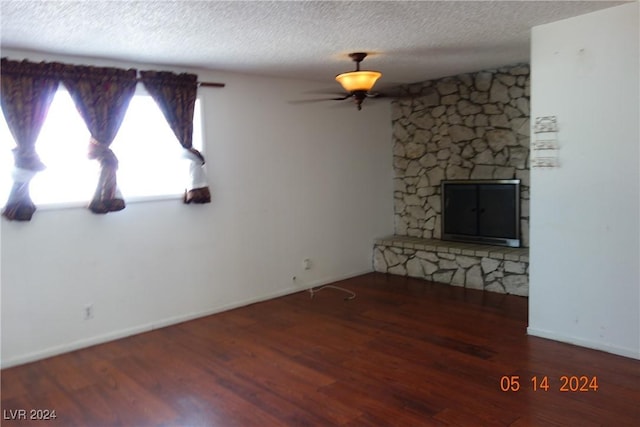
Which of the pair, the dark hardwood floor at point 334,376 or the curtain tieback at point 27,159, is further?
the curtain tieback at point 27,159

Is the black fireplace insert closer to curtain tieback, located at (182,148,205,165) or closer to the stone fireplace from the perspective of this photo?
the stone fireplace

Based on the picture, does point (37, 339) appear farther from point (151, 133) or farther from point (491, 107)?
point (491, 107)

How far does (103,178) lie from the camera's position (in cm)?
378

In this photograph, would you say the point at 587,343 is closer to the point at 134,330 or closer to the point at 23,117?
the point at 134,330

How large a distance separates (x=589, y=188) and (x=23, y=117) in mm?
3905

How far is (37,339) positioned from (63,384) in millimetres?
631

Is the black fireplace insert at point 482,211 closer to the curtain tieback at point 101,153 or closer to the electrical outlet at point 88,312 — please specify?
the curtain tieback at point 101,153

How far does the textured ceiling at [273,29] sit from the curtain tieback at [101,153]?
0.67m

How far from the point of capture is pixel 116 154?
155 inches

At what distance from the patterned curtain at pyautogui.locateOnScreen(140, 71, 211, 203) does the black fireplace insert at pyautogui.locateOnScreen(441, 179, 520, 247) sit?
2.81 meters

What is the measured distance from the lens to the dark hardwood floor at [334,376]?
2648 millimetres
